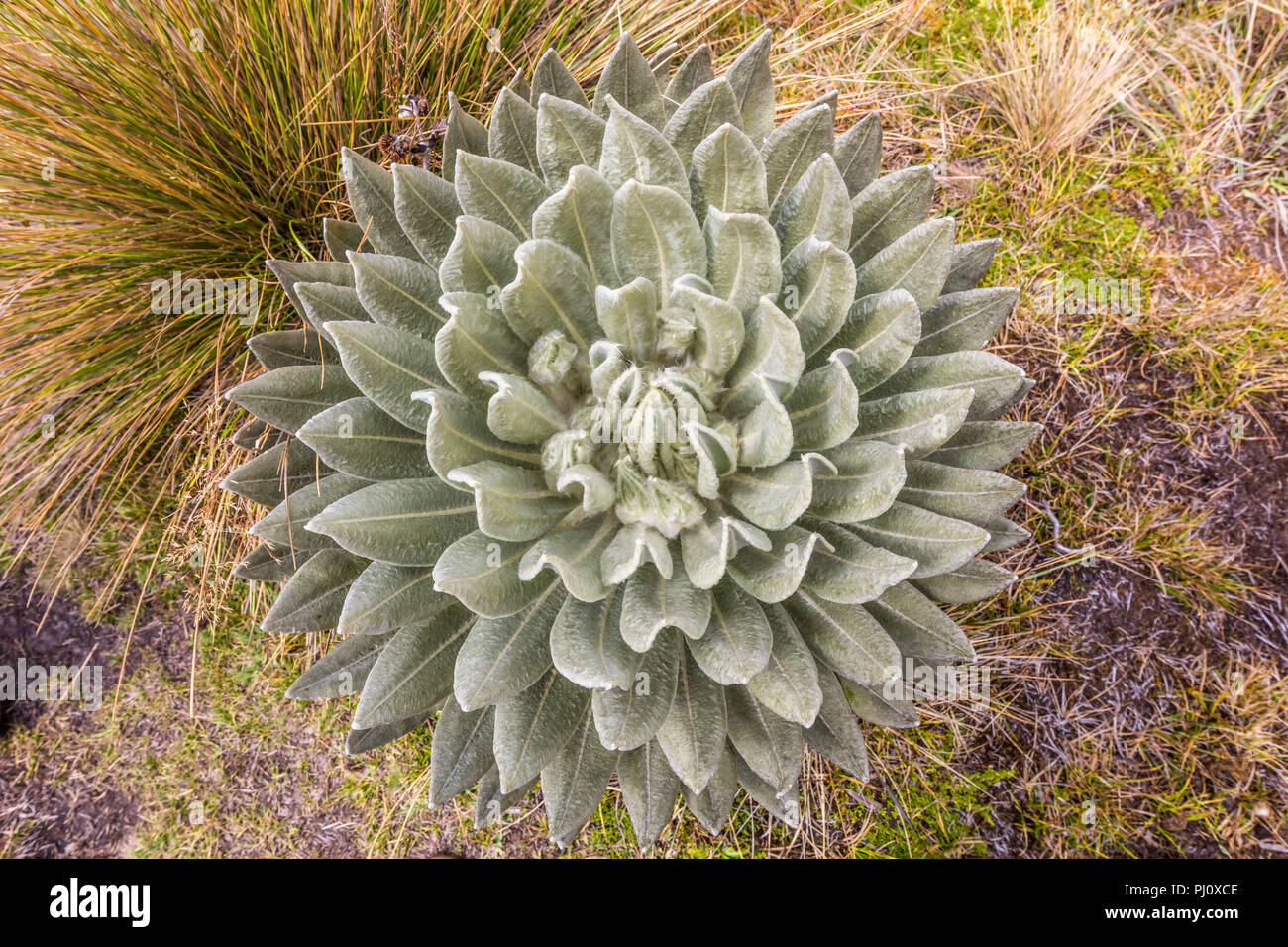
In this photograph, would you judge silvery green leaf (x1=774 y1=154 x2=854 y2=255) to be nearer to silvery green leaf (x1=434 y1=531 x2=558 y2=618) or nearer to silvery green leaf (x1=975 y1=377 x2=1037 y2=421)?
silvery green leaf (x1=975 y1=377 x2=1037 y2=421)

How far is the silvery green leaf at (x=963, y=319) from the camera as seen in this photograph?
1775mm

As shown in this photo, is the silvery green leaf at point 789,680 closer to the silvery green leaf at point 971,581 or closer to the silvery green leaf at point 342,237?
the silvery green leaf at point 971,581

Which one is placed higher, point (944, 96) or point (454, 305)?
point (944, 96)

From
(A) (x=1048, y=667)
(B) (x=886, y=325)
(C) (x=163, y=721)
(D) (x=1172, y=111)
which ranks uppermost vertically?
(D) (x=1172, y=111)

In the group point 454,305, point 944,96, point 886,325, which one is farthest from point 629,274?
point 944,96

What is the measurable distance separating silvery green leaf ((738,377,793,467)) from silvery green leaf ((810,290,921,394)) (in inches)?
6.8

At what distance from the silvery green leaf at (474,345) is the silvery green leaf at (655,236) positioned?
29 centimetres

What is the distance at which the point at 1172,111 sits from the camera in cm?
294

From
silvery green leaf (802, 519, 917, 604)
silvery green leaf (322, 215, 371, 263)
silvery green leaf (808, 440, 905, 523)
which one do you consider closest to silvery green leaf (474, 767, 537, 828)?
silvery green leaf (802, 519, 917, 604)

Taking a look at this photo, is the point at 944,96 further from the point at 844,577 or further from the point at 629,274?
the point at 844,577

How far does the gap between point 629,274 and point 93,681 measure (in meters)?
2.64

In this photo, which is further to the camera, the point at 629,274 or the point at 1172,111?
the point at 1172,111

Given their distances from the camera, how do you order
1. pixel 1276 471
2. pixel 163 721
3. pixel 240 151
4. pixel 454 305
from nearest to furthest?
pixel 454 305 < pixel 240 151 < pixel 1276 471 < pixel 163 721

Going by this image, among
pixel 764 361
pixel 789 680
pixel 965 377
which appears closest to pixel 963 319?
pixel 965 377
